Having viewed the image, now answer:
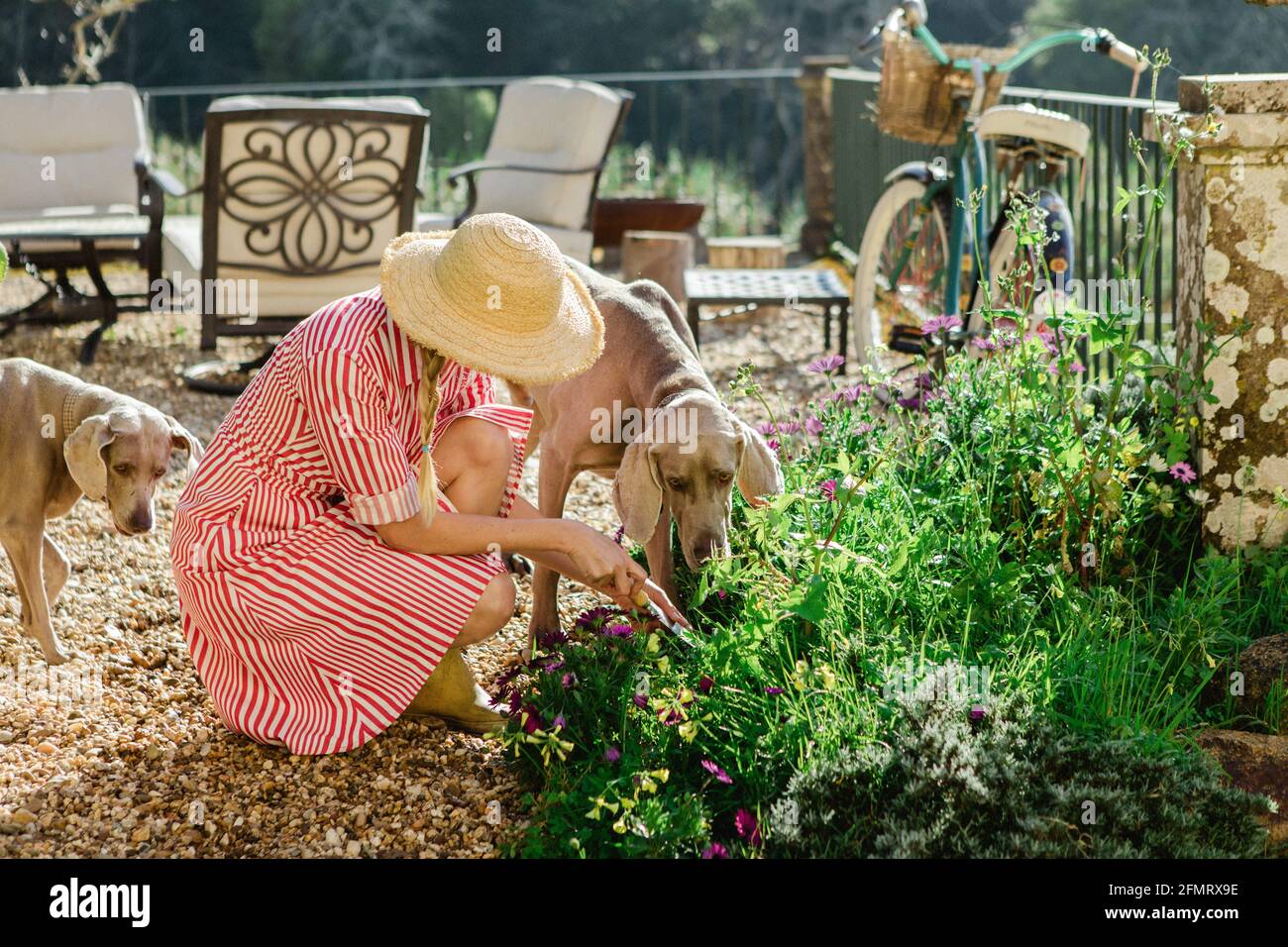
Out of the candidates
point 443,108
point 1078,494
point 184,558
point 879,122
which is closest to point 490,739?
point 184,558

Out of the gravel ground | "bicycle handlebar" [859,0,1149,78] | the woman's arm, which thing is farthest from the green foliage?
"bicycle handlebar" [859,0,1149,78]

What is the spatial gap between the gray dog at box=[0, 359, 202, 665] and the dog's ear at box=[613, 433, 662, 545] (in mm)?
1295

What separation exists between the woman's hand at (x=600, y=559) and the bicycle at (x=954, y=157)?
258 centimetres

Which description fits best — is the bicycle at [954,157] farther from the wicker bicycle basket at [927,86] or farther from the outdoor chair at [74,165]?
the outdoor chair at [74,165]

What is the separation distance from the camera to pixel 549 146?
8.75 metres

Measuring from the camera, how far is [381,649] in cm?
307

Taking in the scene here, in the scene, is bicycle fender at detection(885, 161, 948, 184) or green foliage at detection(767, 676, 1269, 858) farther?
bicycle fender at detection(885, 161, 948, 184)

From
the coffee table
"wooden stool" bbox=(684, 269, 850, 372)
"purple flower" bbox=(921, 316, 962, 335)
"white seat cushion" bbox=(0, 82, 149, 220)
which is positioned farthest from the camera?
"white seat cushion" bbox=(0, 82, 149, 220)

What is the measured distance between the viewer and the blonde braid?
9.68 feet

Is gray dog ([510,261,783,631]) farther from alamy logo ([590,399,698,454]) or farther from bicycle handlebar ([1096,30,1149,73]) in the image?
bicycle handlebar ([1096,30,1149,73])

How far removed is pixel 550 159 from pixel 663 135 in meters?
12.4

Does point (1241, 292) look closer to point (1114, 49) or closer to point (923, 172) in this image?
point (1114, 49)

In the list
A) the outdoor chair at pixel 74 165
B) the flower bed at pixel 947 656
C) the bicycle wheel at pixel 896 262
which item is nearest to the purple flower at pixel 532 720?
the flower bed at pixel 947 656
